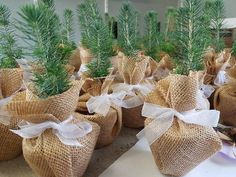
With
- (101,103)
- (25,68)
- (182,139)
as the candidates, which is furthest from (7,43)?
(182,139)

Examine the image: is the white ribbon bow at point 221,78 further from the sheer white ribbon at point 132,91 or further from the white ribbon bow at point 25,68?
the white ribbon bow at point 25,68

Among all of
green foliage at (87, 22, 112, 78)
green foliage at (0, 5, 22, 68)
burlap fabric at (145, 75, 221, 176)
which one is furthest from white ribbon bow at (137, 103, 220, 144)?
green foliage at (0, 5, 22, 68)

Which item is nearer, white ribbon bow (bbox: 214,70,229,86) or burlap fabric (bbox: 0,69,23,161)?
burlap fabric (bbox: 0,69,23,161)

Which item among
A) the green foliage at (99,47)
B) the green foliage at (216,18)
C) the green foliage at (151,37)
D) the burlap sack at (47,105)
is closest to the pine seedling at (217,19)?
the green foliage at (216,18)

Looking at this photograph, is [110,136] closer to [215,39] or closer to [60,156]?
[60,156]

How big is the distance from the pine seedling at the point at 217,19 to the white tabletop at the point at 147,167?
0.24m

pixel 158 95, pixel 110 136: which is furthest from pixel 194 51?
pixel 110 136

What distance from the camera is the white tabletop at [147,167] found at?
35 cm

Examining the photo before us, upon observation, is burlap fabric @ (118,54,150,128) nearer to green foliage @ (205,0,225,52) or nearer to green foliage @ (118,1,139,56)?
green foliage @ (118,1,139,56)

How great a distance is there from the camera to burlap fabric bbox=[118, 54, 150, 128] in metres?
0.42

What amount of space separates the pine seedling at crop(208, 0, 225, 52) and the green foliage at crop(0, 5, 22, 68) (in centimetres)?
34

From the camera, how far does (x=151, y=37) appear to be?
1.67 ft

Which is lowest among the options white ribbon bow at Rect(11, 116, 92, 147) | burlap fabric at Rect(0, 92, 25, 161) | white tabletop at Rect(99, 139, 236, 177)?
white tabletop at Rect(99, 139, 236, 177)

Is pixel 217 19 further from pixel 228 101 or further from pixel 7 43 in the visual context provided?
pixel 7 43
